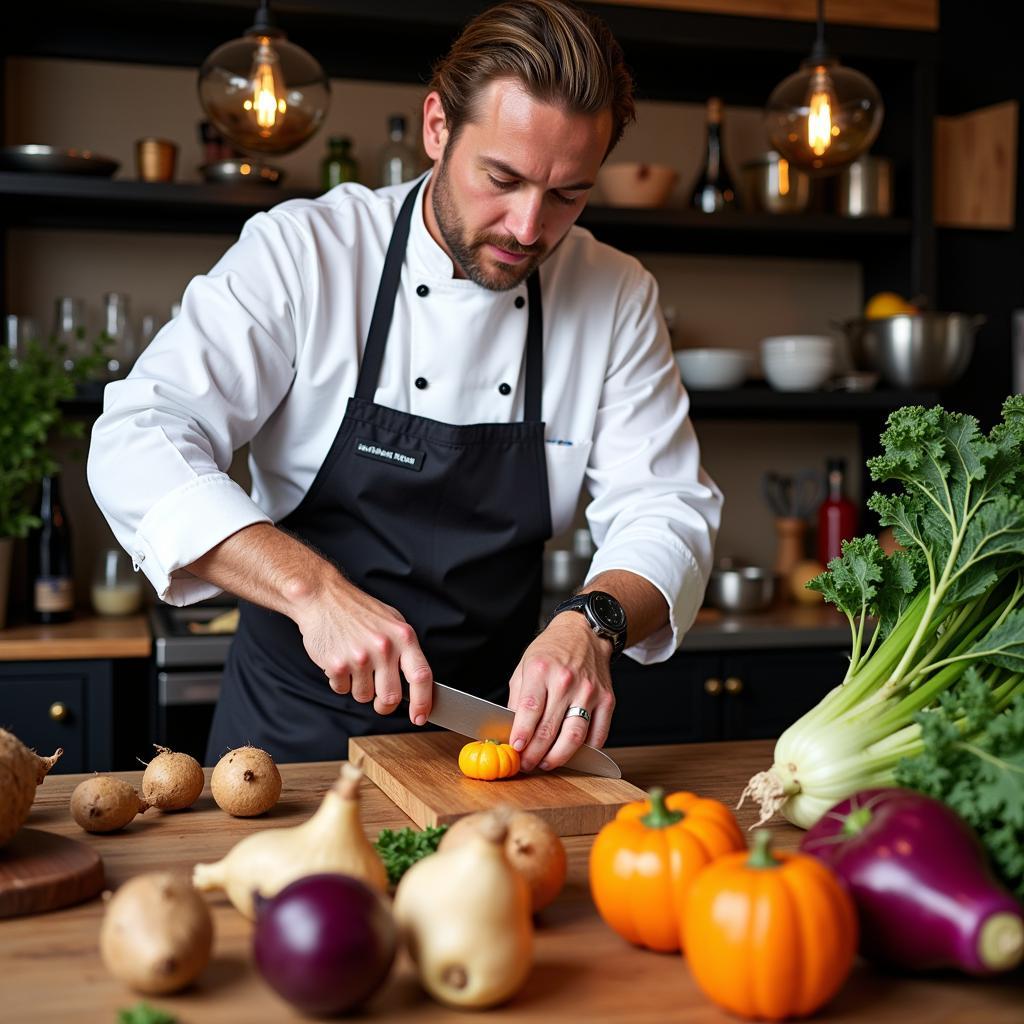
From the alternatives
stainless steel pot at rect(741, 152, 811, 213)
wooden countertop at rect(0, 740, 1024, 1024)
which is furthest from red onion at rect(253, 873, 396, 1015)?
stainless steel pot at rect(741, 152, 811, 213)

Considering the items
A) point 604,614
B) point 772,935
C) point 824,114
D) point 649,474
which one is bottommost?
point 772,935

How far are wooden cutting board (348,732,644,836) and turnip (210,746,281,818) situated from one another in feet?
0.53

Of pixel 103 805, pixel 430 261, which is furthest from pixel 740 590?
pixel 103 805

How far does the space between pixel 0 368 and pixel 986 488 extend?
2.40 meters

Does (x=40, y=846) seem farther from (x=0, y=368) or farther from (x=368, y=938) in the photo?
(x=0, y=368)

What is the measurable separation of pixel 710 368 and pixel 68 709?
6.24ft

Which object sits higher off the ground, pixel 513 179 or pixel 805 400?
pixel 513 179

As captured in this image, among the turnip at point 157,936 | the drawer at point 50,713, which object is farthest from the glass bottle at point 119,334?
the turnip at point 157,936

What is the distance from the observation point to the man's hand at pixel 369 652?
4.73ft

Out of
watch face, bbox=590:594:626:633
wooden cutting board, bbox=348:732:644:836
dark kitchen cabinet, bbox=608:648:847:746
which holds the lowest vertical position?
dark kitchen cabinet, bbox=608:648:847:746

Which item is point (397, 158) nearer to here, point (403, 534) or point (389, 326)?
point (389, 326)

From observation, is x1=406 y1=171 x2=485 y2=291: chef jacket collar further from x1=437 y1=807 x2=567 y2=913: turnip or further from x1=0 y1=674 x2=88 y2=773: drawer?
x1=0 y1=674 x2=88 y2=773: drawer

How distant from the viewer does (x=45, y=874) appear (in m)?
1.07

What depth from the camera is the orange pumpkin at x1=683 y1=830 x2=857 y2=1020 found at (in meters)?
0.83
